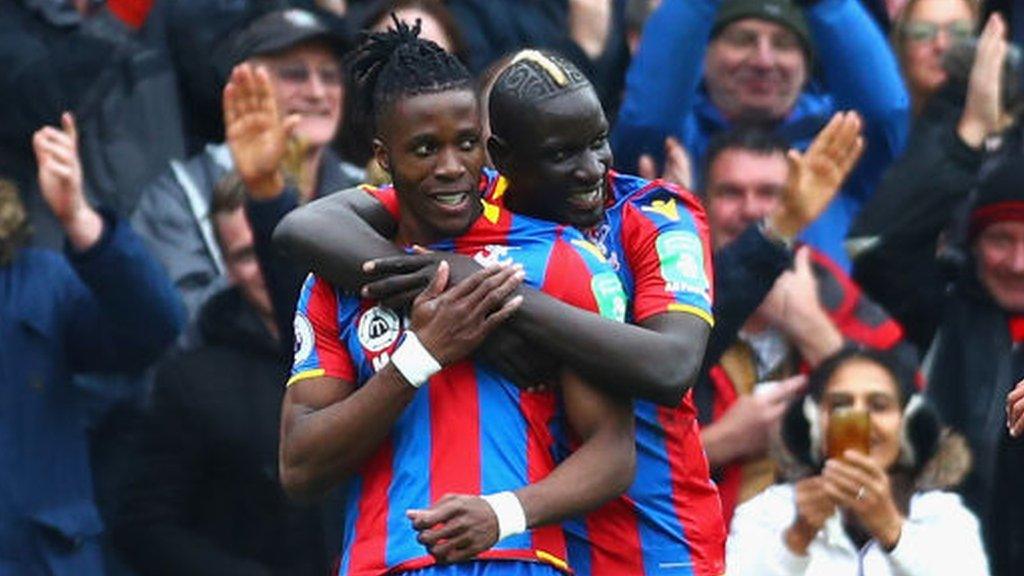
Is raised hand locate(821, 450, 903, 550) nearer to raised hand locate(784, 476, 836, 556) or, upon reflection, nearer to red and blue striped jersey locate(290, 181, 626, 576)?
raised hand locate(784, 476, 836, 556)

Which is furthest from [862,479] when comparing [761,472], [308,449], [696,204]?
[308,449]

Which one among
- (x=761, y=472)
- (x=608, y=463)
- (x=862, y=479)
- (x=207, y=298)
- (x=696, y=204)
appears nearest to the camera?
(x=608, y=463)

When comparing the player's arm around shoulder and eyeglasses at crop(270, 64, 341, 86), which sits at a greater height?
eyeglasses at crop(270, 64, 341, 86)

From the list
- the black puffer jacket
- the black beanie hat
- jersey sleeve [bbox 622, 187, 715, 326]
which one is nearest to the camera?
Answer: jersey sleeve [bbox 622, 187, 715, 326]

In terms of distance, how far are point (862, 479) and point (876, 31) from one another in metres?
2.38

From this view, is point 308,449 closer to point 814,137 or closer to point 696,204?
point 696,204

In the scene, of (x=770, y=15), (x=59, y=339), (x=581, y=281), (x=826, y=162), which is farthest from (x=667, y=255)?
(x=770, y=15)

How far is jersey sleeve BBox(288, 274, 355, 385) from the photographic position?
253 inches

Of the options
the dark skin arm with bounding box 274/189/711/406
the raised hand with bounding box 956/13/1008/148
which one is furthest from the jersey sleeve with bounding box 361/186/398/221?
the raised hand with bounding box 956/13/1008/148

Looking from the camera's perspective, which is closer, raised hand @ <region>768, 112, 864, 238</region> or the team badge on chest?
the team badge on chest

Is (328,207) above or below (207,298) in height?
above

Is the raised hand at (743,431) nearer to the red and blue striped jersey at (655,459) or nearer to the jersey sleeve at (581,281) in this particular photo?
the red and blue striped jersey at (655,459)

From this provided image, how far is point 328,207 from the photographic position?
6645 millimetres

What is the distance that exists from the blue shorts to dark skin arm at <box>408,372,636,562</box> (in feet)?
0.17
